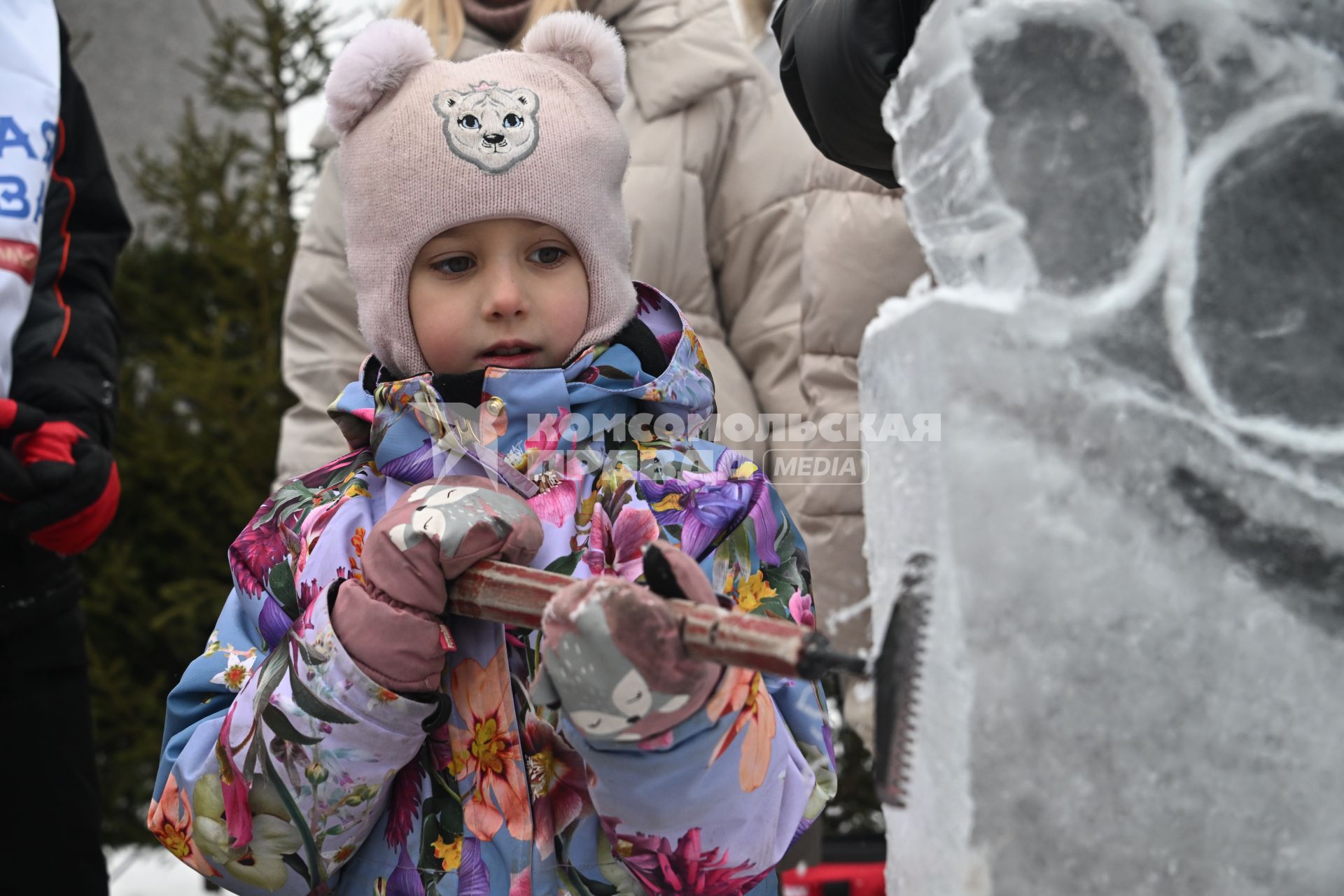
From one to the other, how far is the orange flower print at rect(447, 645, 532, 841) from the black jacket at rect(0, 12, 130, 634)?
1.15 m

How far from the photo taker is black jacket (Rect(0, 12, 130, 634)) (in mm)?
2186

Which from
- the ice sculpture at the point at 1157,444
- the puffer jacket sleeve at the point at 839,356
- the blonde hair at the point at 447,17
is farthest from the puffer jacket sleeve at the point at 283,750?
the blonde hair at the point at 447,17

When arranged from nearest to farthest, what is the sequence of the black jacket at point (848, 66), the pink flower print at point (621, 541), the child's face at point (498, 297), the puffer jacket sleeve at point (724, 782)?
the puffer jacket sleeve at point (724, 782)
the black jacket at point (848, 66)
the pink flower print at point (621, 541)
the child's face at point (498, 297)

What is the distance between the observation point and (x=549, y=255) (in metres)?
1.58

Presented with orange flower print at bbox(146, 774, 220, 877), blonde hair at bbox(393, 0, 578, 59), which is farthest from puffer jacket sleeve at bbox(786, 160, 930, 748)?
orange flower print at bbox(146, 774, 220, 877)

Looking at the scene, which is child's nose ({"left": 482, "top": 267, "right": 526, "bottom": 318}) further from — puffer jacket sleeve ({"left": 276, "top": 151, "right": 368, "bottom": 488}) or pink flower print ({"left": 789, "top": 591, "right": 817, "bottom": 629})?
puffer jacket sleeve ({"left": 276, "top": 151, "right": 368, "bottom": 488})

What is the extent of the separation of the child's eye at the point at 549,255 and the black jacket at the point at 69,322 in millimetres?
1158

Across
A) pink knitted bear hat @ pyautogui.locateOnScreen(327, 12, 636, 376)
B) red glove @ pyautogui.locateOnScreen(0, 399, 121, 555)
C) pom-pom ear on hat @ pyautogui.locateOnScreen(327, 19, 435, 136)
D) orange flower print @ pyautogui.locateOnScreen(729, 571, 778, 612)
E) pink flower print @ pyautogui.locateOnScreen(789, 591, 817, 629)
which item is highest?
pom-pom ear on hat @ pyautogui.locateOnScreen(327, 19, 435, 136)

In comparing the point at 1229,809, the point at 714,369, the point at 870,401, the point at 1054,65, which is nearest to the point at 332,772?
the point at 870,401

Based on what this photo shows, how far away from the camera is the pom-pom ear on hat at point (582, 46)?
1.68 m

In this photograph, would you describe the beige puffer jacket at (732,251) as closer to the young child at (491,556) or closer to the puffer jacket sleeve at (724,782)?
the young child at (491,556)

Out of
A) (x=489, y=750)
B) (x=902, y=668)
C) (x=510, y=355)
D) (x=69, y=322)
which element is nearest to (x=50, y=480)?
(x=69, y=322)

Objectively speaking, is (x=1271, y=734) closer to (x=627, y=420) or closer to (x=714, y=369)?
(x=627, y=420)

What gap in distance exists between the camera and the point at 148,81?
5.40 m
